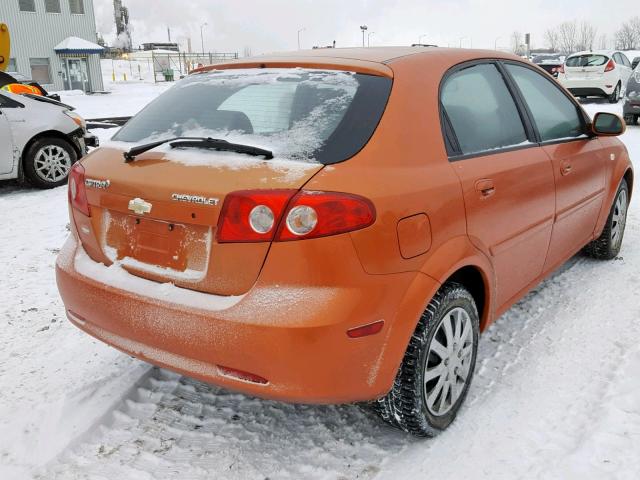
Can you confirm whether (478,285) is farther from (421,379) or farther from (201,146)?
(201,146)

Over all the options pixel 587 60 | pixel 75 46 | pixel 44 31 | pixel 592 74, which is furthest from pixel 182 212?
pixel 44 31

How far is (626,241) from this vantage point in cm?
534

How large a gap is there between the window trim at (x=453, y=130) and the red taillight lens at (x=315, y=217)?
2.43 ft

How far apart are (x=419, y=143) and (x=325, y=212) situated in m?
0.63

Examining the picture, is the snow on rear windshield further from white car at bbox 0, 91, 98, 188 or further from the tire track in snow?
white car at bbox 0, 91, 98, 188

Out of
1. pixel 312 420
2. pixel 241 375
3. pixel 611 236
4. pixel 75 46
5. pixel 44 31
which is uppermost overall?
pixel 44 31

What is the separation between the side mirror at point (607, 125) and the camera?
12.8ft

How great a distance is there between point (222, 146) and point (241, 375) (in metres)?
0.88

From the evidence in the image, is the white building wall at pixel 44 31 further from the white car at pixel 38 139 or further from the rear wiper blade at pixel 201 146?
the rear wiper blade at pixel 201 146

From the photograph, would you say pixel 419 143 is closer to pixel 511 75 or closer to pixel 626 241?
pixel 511 75

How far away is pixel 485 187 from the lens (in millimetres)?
2715

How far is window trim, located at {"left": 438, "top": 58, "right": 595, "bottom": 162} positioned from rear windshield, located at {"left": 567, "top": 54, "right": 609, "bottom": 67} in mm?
16902

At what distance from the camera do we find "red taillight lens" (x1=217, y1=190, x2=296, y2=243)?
2062 mm

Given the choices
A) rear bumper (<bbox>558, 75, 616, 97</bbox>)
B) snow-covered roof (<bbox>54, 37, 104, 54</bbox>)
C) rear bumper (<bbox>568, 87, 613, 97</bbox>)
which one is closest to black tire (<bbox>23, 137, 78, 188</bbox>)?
rear bumper (<bbox>558, 75, 616, 97</bbox>)
